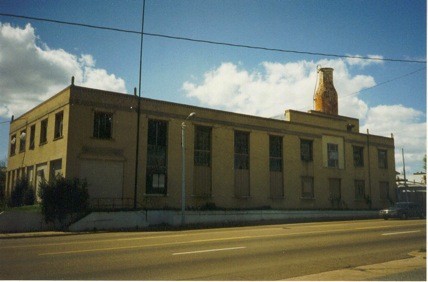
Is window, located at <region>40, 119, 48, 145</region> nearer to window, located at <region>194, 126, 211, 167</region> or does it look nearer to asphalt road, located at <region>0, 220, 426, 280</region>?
window, located at <region>194, 126, 211, 167</region>

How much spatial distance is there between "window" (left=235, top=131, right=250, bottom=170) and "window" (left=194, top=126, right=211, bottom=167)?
311 cm

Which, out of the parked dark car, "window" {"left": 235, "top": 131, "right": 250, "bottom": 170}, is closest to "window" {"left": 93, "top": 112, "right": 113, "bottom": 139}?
"window" {"left": 235, "top": 131, "right": 250, "bottom": 170}

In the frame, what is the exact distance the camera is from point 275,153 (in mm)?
38531

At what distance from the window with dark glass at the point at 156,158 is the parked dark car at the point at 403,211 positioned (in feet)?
63.7

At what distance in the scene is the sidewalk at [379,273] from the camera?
822 centimetres

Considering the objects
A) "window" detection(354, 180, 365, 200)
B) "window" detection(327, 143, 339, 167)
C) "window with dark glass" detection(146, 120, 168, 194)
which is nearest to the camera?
"window with dark glass" detection(146, 120, 168, 194)

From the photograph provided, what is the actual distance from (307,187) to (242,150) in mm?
9100

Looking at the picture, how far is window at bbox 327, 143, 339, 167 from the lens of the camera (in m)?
42.9

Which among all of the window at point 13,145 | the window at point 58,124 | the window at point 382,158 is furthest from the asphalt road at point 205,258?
the window at point 382,158

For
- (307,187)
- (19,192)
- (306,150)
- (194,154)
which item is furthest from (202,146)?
(19,192)

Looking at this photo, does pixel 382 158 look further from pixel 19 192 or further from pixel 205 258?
pixel 205 258

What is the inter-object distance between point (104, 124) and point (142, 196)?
20.2ft

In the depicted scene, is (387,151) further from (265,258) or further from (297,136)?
(265,258)

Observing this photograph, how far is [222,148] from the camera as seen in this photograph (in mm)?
34562
